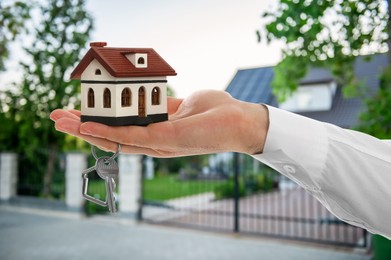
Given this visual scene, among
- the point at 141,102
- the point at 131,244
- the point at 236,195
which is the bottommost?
the point at 131,244

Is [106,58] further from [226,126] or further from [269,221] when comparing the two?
[269,221]

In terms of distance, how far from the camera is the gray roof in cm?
507

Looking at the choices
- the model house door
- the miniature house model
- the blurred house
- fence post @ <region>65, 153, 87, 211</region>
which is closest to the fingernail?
the miniature house model

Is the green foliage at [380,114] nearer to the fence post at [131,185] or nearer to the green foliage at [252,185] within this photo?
the fence post at [131,185]

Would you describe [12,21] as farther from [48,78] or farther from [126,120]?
[126,120]

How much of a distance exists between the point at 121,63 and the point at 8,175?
352 inches

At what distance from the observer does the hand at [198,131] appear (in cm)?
89

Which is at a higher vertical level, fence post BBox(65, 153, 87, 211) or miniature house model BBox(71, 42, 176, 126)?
miniature house model BBox(71, 42, 176, 126)

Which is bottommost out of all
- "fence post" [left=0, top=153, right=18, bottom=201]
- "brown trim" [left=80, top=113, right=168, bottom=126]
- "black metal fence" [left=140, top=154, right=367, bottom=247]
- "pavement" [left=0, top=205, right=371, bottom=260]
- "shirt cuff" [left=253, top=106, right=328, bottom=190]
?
"pavement" [left=0, top=205, right=371, bottom=260]

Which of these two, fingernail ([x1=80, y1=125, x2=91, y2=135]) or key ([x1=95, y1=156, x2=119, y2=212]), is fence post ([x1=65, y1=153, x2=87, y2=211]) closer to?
key ([x1=95, y1=156, x2=119, y2=212])

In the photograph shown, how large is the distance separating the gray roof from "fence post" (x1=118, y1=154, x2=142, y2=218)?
7.59 ft

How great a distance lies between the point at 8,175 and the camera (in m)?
9.15

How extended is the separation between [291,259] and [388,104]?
2.09 meters

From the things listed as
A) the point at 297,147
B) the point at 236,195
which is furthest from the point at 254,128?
the point at 236,195
